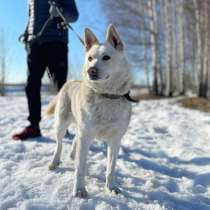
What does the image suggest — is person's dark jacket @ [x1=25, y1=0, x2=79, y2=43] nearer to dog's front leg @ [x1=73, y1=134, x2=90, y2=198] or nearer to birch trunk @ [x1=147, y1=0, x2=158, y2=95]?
dog's front leg @ [x1=73, y1=134, x2=90, y2=198]

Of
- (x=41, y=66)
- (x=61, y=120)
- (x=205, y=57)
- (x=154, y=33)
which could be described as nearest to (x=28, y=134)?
(x=41, y=66)

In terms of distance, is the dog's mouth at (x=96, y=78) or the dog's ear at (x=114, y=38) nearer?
the dog's mouth at (x=96, y=78)

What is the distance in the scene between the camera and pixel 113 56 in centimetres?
299

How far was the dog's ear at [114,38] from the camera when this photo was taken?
3.11 m

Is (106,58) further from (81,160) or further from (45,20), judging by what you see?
(45,20)

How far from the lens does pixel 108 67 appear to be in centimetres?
293

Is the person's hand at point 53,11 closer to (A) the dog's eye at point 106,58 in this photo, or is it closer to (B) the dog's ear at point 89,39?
(B) the dog's ear at point 89,39

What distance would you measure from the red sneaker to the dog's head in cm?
191

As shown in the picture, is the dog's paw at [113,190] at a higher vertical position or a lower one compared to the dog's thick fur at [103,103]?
lower

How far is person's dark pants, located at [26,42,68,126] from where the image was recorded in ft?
15.4

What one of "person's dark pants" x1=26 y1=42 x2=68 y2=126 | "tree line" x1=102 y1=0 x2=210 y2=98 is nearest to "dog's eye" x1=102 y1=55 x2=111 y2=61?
"person's dark pants" x1=26 y1=42 x2=68 y2=126

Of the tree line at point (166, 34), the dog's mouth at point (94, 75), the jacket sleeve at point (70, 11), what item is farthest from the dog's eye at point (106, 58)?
the tree line at point (166, 34)

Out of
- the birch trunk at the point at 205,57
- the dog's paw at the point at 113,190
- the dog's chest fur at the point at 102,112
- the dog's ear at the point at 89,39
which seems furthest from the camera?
the birch trunk at the point at 205,57

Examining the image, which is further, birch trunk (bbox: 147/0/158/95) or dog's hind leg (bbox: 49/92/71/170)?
birch trunk (bbox: 147/0/158/95)
